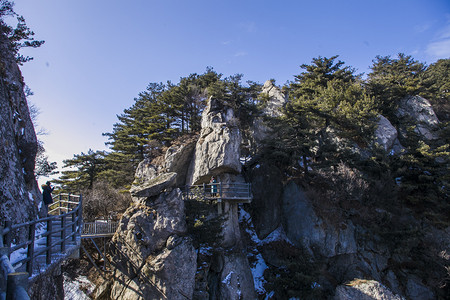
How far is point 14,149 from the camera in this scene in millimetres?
8695

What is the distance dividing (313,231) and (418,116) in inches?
715

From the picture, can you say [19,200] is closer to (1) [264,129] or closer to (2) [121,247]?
(2) [121,247]

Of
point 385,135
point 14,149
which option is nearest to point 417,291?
point 385,135

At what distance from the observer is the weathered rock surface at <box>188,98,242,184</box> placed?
1944 centimetres

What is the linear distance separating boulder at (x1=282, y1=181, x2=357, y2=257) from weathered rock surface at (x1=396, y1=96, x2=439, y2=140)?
43.3 ft

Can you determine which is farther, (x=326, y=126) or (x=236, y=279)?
(x=326, y=126)

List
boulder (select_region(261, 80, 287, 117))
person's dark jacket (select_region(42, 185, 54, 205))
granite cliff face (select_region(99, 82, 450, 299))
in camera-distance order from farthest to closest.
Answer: boulder (select_region(261, 80, 287, 117)), granite cliff face (select_region(99, 82, 450, 299)), person's dark jacket (select_region(42, 185, 54, 205))

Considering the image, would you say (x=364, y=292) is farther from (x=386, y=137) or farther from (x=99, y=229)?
(x=99, y=229)

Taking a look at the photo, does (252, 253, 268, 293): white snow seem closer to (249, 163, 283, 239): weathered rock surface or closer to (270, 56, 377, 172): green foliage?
(249, 163, 283, 239): weathered rock surface

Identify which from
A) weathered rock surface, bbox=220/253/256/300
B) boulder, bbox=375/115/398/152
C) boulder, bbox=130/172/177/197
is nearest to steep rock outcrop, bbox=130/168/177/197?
boulder, bbox=130/172/177/197

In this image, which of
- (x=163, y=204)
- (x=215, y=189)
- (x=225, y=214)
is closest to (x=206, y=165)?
(x=215, y=189)

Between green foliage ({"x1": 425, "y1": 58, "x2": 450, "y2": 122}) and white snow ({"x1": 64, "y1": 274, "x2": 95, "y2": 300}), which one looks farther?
green foliage ({"x1": 425, "y1": 58, "x2": 450, "y2": 122})

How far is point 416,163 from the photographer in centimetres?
2050

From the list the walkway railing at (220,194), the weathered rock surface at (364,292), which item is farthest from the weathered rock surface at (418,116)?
the walkway railing at (220,194)
